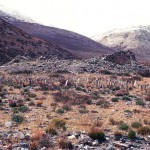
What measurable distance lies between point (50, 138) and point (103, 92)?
18.6m

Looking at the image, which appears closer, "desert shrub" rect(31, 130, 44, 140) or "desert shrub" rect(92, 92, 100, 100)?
"desert shrub" rect(31, 130, 44, 140)

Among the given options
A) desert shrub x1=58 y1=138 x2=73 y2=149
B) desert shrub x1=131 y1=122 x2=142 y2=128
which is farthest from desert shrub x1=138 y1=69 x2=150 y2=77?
desert shrub x1=58 y1=138 x2=73 y2=149

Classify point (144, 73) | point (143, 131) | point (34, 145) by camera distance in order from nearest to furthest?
point (34, 145), point (143, 131), point (144, 73)

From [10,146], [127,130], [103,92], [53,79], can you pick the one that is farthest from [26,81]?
[10,146]

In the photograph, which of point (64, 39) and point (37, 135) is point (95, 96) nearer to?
point (37, 135)

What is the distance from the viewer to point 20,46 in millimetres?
85500

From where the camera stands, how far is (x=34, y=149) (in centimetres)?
1460

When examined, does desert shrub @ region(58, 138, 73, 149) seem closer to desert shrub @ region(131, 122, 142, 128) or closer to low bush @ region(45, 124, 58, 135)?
low bush @ region(45, 124, 58, 135)

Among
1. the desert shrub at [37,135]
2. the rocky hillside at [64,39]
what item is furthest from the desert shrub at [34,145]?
→ the rocky hillside at [64,39]

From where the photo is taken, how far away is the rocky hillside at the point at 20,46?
79.2 metres

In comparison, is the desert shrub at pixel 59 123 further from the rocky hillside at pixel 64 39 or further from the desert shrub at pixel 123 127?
the rocky hillside at pixel 64 39

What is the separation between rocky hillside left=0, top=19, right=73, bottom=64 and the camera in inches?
3119

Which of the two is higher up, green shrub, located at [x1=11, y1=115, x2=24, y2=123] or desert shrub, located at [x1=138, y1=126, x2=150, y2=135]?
desert shrub, located at [x1=138, y1=126, x2=150, y2=135]

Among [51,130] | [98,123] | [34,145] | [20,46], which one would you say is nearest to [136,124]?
[98,123]
